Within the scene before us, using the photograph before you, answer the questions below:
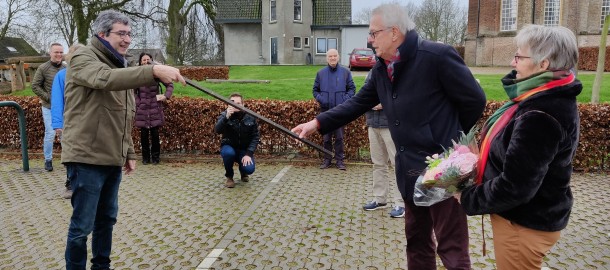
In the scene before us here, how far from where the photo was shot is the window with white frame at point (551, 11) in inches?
1272

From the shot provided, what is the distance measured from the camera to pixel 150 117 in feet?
30.2

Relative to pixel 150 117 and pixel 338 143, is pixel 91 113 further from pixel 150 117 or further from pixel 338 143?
pixel 150 117

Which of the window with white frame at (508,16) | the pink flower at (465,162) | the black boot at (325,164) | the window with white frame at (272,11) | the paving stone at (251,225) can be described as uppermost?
the window with white frame at (272,11)

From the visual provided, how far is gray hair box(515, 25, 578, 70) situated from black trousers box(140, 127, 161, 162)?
7950 millimetres

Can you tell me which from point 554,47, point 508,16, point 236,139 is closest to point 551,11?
point 508,16

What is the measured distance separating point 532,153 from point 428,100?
957 millimetres

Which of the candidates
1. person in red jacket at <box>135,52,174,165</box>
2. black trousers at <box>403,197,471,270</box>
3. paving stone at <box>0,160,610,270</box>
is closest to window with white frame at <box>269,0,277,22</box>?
person in red jacket at <box>135,52,174,165</box>

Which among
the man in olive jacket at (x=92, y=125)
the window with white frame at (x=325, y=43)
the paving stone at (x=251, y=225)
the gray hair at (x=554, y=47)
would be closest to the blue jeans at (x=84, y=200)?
the man in olive jacket at (x=92, y=125)

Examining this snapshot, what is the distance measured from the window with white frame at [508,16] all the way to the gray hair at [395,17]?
33.2 m

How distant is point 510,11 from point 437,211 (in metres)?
34.0

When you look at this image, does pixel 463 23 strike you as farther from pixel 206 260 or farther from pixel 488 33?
pixel 206 260

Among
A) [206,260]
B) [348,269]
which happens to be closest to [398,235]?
[348,269]

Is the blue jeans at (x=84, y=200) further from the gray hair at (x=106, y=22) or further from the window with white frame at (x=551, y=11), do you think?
the window with white frame at (x=551, y=11)

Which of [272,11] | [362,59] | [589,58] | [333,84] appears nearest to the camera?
[333,84]
